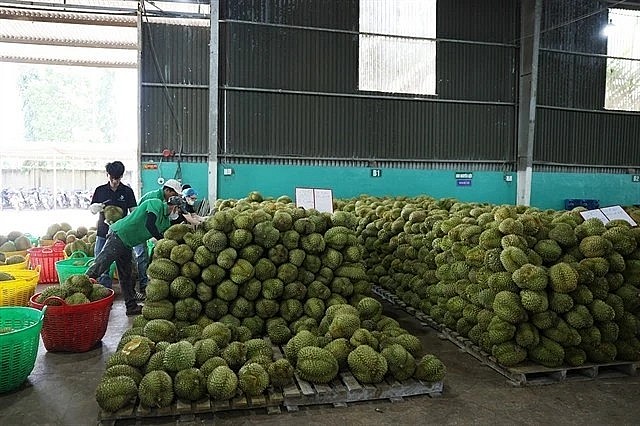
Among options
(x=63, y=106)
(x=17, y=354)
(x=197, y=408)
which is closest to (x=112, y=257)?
(x=17, y=354)

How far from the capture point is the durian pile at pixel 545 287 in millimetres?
4484

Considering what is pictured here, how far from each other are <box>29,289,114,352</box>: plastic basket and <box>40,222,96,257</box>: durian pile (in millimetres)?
3279

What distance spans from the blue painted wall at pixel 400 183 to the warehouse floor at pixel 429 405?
22.0ft

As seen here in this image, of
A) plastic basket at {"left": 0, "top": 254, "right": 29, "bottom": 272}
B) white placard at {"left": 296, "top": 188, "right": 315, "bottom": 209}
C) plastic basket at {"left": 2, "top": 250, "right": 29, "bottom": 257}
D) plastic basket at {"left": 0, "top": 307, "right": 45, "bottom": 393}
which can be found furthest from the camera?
plastic basket at {"left": 2, "top": 250, "right": 29, "bottom": 257}

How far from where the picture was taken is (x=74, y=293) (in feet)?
16.2

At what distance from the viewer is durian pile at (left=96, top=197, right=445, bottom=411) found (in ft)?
12.3

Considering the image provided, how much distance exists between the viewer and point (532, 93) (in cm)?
1244

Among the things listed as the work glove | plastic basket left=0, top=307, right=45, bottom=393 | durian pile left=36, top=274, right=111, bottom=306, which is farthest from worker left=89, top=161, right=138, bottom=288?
plastic basket left=0, top=307, right=45, bottom=393

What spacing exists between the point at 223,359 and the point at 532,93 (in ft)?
37.1

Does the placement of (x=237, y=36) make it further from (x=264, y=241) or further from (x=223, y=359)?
(x=223, y=359)

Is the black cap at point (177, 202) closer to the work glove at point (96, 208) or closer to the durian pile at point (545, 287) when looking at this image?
the work glove at point (96, 208)

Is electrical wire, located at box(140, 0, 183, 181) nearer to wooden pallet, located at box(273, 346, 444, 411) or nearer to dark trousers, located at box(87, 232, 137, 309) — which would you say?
dark trousers, located at box(87, 232, 137, 309)

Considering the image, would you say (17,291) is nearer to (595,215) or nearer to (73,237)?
(73,237)

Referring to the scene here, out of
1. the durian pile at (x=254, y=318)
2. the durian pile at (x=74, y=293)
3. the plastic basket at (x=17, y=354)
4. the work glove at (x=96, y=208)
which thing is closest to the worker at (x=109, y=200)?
the work glove at (x=96, y=208)
